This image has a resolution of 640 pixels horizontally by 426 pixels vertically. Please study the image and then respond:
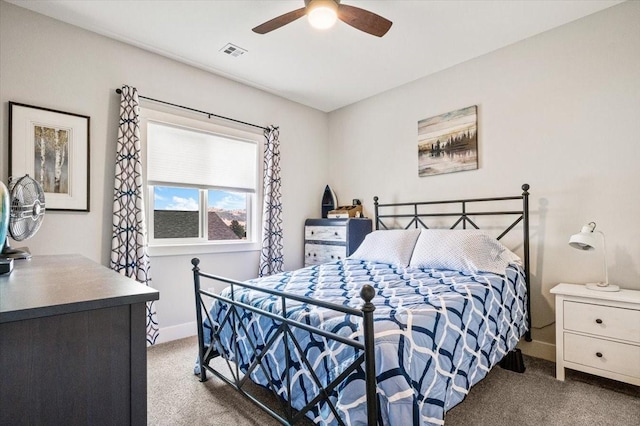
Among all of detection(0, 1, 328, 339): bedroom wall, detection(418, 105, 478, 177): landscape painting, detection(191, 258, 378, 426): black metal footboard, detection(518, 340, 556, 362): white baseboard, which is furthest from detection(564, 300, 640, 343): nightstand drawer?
detection(0, 1, 328, 339): bedroom wall

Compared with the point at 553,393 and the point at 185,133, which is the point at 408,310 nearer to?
the point at 553,393

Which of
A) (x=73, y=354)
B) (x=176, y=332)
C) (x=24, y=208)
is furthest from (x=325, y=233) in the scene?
(x=73, y=354)

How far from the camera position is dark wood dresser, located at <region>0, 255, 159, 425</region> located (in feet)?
2.25

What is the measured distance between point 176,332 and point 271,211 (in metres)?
1.57

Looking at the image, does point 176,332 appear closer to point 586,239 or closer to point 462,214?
point 462,214

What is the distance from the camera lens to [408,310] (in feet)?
5.07

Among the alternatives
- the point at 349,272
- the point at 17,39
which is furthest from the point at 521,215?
the point at 17,39

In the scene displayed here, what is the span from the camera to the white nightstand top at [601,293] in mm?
2086

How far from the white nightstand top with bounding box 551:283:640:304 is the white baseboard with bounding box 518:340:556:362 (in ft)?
2.04

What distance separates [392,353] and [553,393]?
1.62 meters

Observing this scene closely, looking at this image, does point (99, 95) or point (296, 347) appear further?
point (99, 95)

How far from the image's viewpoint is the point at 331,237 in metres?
3.93

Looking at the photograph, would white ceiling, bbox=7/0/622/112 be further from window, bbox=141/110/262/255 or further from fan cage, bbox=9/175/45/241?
fan cage, bbox=9/175/45/241

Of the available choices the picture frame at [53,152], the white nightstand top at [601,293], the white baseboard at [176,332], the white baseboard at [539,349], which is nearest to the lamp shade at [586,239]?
the white nightstand top at [601,293]
